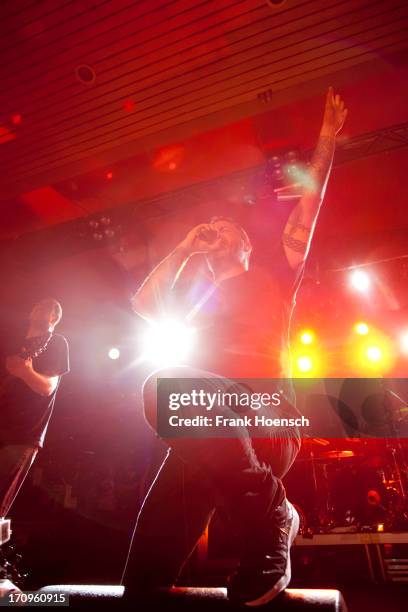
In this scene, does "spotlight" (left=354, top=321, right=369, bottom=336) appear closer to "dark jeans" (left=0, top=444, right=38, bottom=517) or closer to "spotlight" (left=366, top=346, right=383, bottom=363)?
"spotlight" (left=366, top=346, right=383, bottom=363)

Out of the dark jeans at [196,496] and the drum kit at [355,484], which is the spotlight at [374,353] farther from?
the dark jeans at [196,496]

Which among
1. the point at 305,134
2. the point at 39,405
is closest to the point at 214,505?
the point at 39,405

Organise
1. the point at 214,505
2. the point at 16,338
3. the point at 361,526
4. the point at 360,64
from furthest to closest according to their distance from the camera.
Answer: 1. the point at 361,526
2. the point at 16,338
3. the point at 360,64
4. the point at 214,505

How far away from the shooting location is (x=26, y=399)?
271 cm

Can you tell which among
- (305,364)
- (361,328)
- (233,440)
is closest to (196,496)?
(233,440)

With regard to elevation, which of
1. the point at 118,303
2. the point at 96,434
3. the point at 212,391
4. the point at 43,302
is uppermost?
the point at 118,303

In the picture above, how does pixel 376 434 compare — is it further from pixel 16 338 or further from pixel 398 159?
pixel 16 338

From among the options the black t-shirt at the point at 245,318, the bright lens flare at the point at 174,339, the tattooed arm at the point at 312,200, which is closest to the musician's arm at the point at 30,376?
the bright lens flare at the point at 174,339

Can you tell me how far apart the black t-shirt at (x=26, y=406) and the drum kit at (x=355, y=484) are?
100 inches

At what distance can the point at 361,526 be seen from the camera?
11.4 feet

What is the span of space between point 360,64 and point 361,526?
3.88 m

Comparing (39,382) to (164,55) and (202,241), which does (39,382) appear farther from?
(164,55)

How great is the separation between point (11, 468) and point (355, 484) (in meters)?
3.40

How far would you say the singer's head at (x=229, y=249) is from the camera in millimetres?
2355
